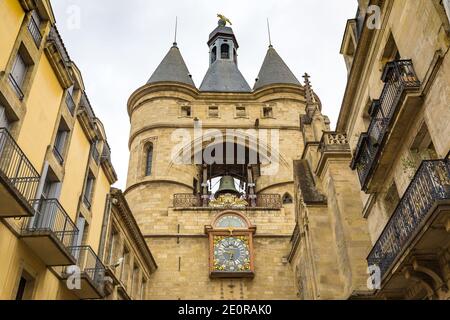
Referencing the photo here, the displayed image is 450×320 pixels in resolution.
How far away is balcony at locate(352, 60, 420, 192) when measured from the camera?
8383mm

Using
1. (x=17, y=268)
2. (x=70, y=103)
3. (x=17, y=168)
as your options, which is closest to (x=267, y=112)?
(x=70, y=103)

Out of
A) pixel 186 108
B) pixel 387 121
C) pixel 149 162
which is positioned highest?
pixel 186 108

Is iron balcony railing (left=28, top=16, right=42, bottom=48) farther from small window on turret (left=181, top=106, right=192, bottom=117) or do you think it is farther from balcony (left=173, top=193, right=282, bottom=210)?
small window on turret (left=181, top=106, right=192, bottom=117)

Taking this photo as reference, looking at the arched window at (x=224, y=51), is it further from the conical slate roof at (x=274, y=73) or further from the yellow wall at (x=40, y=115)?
the yellow wall at (x=40, y=115)

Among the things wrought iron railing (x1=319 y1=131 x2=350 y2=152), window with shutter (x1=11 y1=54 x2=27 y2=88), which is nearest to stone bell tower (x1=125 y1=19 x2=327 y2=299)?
wrought iron railing (x1=319 y1=131 x2=350 y2=152)

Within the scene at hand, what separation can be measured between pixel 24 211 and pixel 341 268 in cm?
904

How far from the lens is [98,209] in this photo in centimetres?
1432

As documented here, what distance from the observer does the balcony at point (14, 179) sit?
25.5 feet

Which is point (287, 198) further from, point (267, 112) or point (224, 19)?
point (224, 19)

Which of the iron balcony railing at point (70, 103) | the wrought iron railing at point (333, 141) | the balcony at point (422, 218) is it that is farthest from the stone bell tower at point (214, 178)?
the balcony at point (422, 218)

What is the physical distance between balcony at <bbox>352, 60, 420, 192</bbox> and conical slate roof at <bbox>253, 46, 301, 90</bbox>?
74.1 feet

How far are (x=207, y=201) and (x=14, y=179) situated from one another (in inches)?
731

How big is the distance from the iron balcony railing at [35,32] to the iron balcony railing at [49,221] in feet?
11.6
